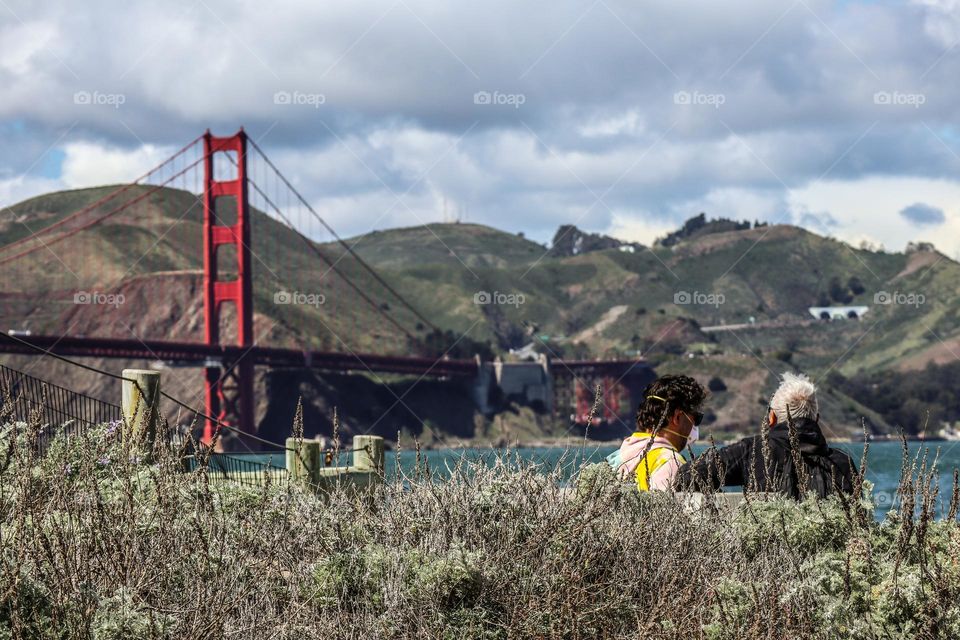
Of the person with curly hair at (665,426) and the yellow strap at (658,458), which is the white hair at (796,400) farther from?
the yellow strap at (658,458)

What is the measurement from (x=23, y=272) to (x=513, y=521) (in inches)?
4819

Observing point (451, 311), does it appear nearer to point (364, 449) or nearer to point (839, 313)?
point (839, 313)

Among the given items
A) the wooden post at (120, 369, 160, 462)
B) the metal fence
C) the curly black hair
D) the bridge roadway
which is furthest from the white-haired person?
the bridge roadway

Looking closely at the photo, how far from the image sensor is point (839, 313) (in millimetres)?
186000

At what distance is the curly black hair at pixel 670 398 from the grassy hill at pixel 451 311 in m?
86.0

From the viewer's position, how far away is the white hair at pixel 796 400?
5.97 m

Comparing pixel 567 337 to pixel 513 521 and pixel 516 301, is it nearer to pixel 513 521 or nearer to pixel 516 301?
pixel 516 301

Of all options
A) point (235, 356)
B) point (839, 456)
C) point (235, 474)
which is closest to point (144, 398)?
point (235, 474)

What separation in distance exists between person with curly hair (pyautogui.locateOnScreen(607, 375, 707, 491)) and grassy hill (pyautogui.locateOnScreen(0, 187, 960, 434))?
282ft

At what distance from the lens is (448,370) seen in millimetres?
95000

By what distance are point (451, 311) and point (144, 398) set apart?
167 metres

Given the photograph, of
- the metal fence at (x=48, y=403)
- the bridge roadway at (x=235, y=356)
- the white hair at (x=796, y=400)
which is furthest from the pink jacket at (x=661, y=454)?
the bridge roadway at (x=235, y=356)

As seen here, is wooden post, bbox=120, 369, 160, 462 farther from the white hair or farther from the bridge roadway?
the bridge roadway

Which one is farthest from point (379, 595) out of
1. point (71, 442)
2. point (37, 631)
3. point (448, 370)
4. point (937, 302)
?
point (937, 302)
